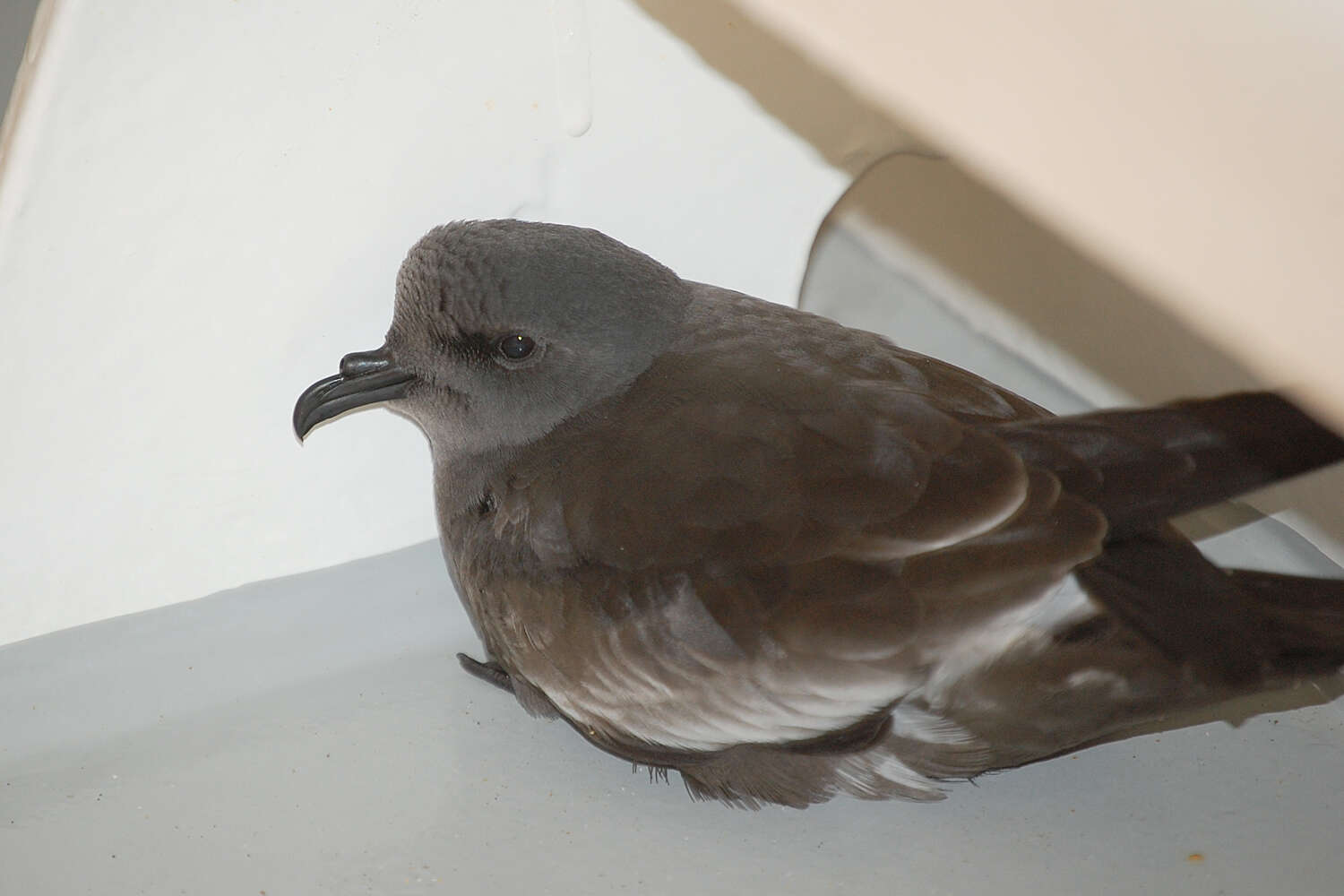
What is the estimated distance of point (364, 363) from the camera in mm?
1798

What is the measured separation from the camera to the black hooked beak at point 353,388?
5.86 feet

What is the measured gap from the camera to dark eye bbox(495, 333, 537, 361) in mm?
1702

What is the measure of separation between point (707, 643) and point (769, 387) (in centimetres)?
31

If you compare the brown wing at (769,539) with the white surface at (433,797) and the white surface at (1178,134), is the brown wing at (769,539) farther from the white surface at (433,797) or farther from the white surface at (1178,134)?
the white surface at (1178,134)

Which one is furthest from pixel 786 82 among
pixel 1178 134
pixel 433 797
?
pixel 1178 134

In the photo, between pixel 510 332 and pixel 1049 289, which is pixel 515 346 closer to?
pixel 510 332

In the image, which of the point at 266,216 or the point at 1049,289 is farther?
the point at 1049,289

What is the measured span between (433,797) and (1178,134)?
1.42m

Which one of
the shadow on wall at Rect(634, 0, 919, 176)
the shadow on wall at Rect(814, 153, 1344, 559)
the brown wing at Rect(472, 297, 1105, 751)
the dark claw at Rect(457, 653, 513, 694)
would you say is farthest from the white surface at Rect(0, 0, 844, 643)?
the shadow on wall at Rect(814, 153, 1344, 559)

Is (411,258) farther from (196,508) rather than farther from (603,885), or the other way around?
(603,885)

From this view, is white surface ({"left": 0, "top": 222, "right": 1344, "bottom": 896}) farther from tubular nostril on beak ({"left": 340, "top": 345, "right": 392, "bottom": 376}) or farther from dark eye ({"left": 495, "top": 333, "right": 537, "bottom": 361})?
dark eye ({"left": 495, "top": 333, "right": 537, "bottom": 361})

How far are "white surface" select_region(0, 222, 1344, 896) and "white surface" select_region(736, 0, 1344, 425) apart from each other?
1124 mm

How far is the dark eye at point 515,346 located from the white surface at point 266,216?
0.90 ft

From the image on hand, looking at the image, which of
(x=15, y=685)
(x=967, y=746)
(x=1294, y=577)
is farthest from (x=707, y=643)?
(x=15, y=685)
